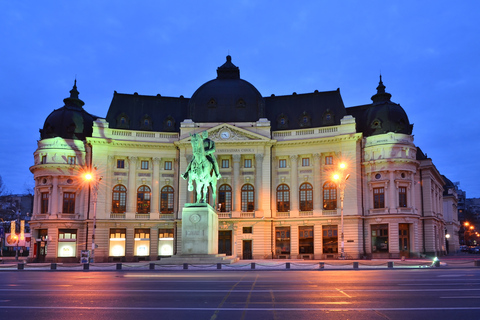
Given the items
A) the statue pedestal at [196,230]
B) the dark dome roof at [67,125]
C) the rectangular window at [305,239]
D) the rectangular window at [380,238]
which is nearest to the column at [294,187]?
the rectangular window at [305,239]

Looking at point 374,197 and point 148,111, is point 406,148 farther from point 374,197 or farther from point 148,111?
point 148,111

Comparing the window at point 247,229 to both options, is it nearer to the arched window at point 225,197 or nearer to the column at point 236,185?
the column at point 236,185

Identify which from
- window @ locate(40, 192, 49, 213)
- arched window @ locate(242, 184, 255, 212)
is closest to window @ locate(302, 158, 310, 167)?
arched window @ locate(242, 184, 255, 212)

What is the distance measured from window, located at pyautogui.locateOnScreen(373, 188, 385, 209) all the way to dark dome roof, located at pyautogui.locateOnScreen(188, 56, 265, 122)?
1974cm

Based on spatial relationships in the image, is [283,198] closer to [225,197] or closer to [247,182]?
[247,182]

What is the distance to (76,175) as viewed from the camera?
72.4 meters

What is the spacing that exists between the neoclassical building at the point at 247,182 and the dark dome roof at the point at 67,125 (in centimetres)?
18

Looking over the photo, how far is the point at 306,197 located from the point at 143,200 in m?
23.7

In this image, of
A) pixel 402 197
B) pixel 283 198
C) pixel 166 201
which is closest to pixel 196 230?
pixel 283 198

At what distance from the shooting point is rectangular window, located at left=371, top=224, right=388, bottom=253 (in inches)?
2699

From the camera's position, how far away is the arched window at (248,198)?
7356 centimetres

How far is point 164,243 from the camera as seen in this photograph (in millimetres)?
74000

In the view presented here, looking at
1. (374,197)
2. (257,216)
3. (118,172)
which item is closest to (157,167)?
(118,172)

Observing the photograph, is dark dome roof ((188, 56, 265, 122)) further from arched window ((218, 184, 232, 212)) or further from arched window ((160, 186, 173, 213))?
arched window ((160, 186, 173, 213))
